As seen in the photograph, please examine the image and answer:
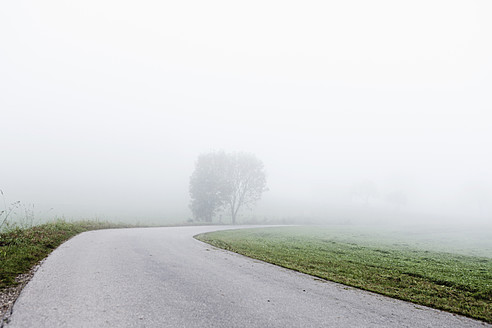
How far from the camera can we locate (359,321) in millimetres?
5410

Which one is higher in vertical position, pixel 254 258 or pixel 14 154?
pixel 14 154

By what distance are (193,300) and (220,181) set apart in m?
43.7

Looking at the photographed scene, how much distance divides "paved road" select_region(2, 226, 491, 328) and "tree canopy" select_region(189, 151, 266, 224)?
130ft

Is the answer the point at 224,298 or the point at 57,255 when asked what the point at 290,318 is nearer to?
the point at 224,298

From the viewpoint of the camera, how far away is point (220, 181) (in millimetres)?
49562

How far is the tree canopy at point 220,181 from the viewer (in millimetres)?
49000

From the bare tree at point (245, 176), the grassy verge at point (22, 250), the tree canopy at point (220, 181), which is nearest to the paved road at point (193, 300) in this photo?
the grassy verge at point (22, 250)

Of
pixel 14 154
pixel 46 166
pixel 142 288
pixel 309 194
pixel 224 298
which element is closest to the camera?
pixel 224 298

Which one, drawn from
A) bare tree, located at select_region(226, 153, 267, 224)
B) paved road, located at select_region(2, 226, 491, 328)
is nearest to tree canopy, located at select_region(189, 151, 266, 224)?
bare tree, located at select_region(226, 153, 267, 224)

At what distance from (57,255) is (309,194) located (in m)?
191

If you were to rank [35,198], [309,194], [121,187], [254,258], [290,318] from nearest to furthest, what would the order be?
[290,318] → [254,258] → [35,198] → [121,187] → [309,194]

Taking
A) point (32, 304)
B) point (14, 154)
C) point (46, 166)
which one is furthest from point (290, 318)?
point (14, 154)

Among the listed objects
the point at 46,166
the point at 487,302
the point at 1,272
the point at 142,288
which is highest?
the point at 46,166

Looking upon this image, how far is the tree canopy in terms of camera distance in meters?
49.0
